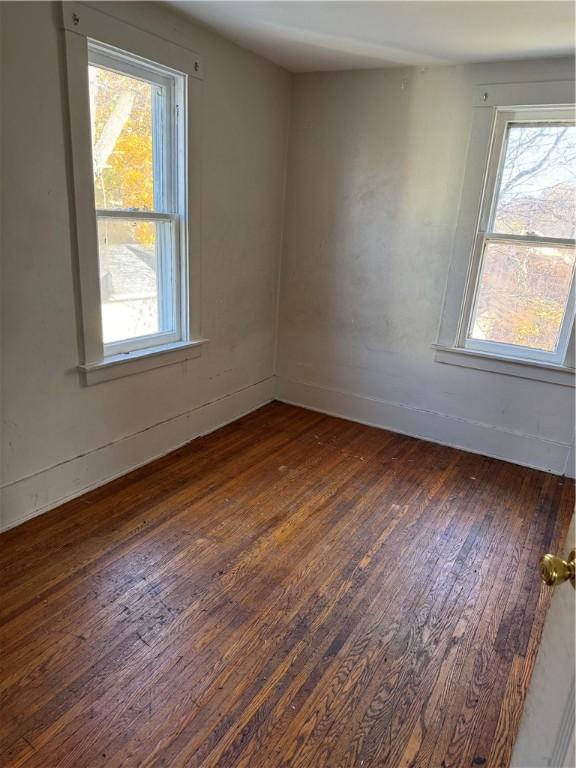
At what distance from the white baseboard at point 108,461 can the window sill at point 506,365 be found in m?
1.51

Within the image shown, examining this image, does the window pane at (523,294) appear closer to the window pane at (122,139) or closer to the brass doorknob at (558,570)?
the window pane at (122,139)

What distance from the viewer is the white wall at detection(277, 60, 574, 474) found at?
3107 mm

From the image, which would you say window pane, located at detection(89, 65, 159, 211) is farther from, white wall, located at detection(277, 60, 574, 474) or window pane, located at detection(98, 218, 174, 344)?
white wall, located at detection(277, 60, 574, 474)

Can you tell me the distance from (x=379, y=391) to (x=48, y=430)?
7.55 ft

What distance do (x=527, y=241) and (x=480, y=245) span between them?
0.27 meters

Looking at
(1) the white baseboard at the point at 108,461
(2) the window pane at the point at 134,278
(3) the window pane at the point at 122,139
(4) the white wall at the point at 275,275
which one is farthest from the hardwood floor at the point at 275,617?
(3) the window pane at the point at 122,139

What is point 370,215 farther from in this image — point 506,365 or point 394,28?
point 506,365

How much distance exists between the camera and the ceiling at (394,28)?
213 cm

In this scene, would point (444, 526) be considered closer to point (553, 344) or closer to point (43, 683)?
point (553, 344)

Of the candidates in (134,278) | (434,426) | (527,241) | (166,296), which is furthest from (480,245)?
(134,278)

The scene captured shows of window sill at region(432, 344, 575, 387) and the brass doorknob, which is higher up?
the brass doorknob

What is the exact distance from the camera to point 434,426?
3.54 meters

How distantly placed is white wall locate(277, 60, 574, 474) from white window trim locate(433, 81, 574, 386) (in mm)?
56

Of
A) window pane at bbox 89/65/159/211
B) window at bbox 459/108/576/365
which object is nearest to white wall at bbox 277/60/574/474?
window at bbox 459/108/576/365
